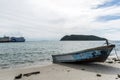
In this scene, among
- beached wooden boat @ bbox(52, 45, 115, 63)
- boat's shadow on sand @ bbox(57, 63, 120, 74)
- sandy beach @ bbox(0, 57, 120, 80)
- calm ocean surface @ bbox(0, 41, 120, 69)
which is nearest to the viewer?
sandy beach @ bbox(0, 57, 120, 80)

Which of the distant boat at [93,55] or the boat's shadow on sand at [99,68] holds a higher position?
the distant boat at [93,55]

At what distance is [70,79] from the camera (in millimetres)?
9406

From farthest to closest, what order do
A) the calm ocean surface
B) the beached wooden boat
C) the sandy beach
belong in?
1. the calm ocean surface
2. the beached wooden boat
3. the sandy beach

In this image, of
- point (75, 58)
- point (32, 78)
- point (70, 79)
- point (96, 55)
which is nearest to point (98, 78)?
point (70, 79)

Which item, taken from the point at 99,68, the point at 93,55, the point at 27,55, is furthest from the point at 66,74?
the point at 27,55

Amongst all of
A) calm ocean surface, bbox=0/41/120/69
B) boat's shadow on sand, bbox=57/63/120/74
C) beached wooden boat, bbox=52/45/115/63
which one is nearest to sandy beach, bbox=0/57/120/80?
boat's shadow on sand, bbox=57/63/120/74

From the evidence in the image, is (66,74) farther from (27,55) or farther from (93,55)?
(27,55)

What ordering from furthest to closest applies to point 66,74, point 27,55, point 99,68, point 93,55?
point 27,55, point 93,55, point 99,68, point 66,74

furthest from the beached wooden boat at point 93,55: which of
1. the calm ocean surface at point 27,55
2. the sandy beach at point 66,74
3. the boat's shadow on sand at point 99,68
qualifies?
the calm ocean surface at point 27,55

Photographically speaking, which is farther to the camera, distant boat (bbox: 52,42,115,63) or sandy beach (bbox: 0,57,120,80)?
distant boat (bbox: 52,42,115,63)

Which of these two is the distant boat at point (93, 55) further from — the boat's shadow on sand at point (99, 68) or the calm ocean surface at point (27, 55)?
the calm ocean surface at point (27, 55)

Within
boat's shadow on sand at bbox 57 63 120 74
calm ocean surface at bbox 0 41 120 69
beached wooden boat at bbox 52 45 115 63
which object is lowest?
calm ocean surface at bbox 0 41 120 69

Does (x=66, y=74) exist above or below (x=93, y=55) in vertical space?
below

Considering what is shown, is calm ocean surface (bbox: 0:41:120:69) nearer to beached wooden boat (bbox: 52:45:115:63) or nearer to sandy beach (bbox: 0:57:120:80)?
Result: beached wooden boat (bbox: 52:45:115:63)
